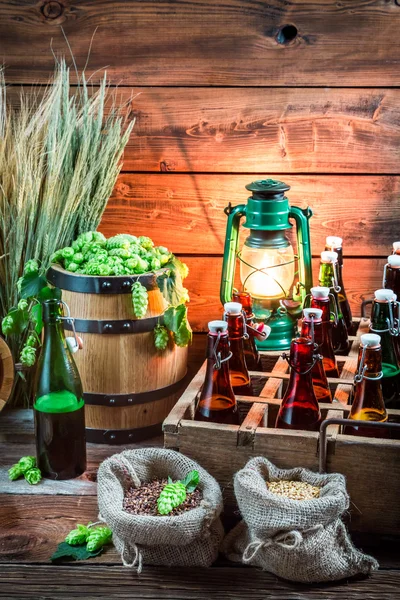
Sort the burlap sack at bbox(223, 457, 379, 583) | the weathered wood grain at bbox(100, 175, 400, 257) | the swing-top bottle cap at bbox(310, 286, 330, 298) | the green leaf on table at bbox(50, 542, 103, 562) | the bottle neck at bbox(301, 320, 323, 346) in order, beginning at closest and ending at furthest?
the burlap sack at bbox(223, 457, 379, 583)
the green leaf on table at bbox(50, 542, 103, 562)
the bottle neck at bbox(301, 320, 323, 346)
the swing-top bottle cap at bbox(310, 286, 330, 298)
the weathered wood grain at bbox(100, 175, 400, 257)

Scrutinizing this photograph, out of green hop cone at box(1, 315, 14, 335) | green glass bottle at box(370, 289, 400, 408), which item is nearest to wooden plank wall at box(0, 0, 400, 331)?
green hop cone at box(1, 315, 14, 335)

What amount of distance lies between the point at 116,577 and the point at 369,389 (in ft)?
1.63

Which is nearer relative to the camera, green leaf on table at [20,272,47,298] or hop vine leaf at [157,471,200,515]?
hop vine leaf at [157,471,200,515]

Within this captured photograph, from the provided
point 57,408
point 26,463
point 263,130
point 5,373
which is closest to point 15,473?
point 26,463

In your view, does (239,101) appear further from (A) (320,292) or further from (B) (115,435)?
(B) (115,435)

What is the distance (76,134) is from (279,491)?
0.91 metres

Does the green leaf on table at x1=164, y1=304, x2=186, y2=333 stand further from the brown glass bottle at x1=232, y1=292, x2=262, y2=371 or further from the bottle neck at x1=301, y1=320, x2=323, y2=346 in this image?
the bottle neck at x1=301, y1=320, x2=323, y2=346

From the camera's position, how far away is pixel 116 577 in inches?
47.0

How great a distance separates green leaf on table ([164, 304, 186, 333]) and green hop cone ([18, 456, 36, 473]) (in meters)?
0.36

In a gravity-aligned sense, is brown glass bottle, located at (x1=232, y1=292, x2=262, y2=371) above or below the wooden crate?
above

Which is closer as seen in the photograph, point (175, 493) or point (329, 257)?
point (175, 493)

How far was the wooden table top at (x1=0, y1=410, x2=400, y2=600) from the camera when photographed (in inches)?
45.4

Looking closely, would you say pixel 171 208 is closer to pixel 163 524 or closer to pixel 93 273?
pixel 93 273

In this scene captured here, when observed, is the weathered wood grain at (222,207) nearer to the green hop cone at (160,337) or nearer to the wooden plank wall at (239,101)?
the wooden plank wall at (239,101)
